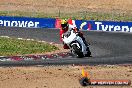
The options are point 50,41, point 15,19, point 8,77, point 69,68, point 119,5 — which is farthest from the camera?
point 119,5

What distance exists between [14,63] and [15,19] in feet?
73.7

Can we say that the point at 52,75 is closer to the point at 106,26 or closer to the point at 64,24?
the point at 64,24

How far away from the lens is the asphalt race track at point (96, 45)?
2527 cm

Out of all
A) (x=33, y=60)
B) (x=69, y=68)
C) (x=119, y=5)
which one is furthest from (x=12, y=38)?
(x=119, y=5)

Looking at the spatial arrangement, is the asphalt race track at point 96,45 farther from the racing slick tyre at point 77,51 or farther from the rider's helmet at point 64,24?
the rider's helmet at point 64,24

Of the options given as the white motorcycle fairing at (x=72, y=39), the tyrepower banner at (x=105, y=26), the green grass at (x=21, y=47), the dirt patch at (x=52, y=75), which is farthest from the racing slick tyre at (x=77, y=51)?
the tyrepower banner at (x=105, y=26)

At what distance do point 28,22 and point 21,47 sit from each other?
14.8m

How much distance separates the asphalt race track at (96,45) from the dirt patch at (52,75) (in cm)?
178

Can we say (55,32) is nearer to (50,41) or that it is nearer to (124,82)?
(50,41)

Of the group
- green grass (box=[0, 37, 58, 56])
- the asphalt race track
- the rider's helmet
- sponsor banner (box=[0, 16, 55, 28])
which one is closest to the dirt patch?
the asphalt race track

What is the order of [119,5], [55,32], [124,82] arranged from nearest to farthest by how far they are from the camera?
[124,82] → [55,32] → [119,5]

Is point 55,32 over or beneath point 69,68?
beneath

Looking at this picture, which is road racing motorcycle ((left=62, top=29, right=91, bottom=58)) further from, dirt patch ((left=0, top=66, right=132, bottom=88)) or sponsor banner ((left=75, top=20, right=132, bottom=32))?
sponsor banner ((left=75, top=20, right=132, bottom=32))

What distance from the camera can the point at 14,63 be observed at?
24.8 metres
